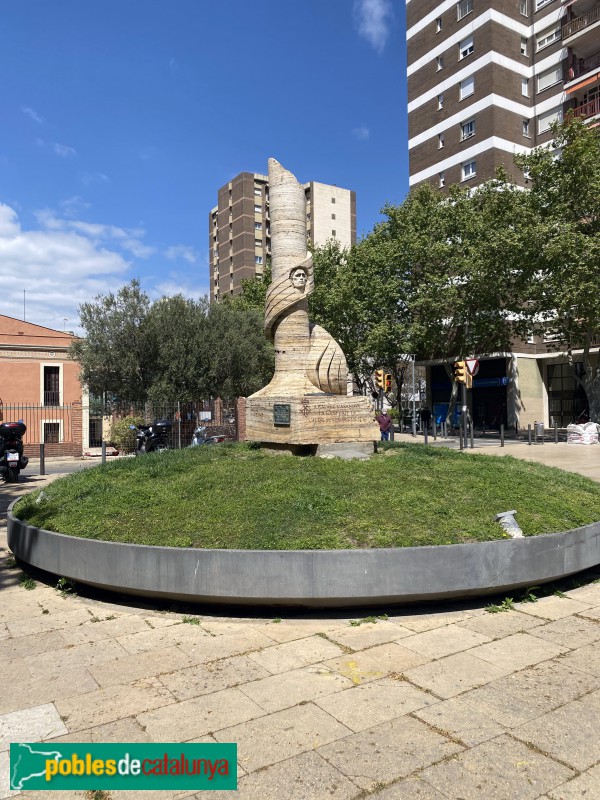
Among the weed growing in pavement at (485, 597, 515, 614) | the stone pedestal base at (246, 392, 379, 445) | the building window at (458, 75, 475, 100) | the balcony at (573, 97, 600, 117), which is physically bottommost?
the weed growing in pavement at (485, 597, 515, 614)

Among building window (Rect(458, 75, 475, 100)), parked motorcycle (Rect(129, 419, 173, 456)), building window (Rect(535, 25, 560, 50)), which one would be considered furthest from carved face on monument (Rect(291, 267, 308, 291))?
building window (Rect(535, 25, 560, 50))

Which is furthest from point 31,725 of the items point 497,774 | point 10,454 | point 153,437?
point 153,437

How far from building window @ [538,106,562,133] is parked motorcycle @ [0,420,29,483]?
3303 cm

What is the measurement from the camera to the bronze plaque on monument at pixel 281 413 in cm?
895

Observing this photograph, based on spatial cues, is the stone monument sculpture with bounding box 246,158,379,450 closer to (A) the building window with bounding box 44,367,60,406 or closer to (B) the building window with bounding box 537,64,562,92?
(B) the building window with bounding box 537,64,562,92

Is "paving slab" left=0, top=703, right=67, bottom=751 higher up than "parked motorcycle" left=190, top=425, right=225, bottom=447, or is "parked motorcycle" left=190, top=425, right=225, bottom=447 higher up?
"parked motorcycle" left=190, top=425, right=225, bottom=447

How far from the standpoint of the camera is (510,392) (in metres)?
33.6

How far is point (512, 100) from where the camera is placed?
34.3 m

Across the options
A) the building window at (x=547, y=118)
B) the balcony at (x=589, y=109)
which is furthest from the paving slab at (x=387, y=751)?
the building window at (x=547, y=118)

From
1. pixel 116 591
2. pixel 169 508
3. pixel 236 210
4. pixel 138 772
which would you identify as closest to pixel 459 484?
pixel 169 508

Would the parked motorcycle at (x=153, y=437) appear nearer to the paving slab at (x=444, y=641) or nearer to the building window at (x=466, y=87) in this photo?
the paving slab at (x=444, y=641)

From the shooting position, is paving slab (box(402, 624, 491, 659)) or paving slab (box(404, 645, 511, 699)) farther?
paving slab (box(402, 624, 491, 659))

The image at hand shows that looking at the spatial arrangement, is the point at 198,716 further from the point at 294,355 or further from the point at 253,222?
the point at 253,222

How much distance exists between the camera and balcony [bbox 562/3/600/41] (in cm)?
3173
